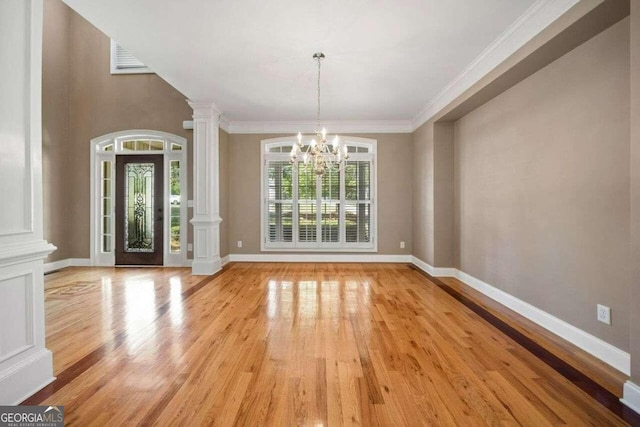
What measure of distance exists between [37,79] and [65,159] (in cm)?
518

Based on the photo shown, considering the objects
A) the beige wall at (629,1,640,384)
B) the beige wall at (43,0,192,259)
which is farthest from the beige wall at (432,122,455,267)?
the beige wall at (43,0,192,259)

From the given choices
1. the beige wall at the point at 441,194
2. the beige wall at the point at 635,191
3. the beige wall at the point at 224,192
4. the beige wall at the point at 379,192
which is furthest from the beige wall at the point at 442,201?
the beige wall at the point at 224,192

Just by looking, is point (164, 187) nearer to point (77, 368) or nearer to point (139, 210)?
point (139, 210)

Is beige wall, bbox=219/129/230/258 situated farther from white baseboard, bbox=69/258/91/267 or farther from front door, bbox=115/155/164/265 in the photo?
white baseboard, bbox=69/258/91/267

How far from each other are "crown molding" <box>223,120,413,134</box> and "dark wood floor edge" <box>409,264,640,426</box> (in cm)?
393

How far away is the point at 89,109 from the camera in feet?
20.6

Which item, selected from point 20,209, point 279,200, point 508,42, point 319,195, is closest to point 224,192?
point 279,200

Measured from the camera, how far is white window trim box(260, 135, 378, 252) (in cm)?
659

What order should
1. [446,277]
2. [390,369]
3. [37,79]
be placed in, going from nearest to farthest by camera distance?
1. [37,79]
2. [390,369]
3. [446,277]

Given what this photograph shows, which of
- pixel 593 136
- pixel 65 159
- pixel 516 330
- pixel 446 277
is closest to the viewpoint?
pixel 593 136

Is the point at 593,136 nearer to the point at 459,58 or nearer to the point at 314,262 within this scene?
the point at 459,58

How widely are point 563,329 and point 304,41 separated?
3670 mm

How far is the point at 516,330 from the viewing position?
304 cm

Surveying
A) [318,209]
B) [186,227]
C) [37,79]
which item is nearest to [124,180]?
[186,227]
